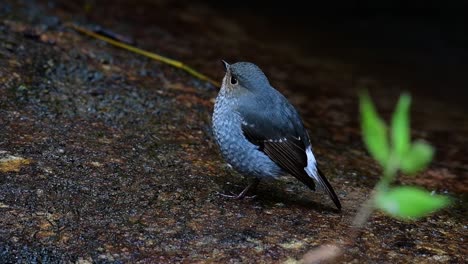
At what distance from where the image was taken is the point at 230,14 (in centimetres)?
1016

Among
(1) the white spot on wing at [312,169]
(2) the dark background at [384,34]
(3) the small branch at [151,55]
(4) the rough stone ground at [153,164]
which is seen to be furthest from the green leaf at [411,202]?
(2) the dark background at [384,34]

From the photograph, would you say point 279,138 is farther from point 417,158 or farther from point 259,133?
point 417,158

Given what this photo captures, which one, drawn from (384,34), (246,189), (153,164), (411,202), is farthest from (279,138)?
(384,34)

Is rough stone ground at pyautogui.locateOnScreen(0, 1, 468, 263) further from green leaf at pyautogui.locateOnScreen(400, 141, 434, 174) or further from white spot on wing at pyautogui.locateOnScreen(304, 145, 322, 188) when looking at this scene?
green leaf at pyautogui.locateOnScreen(400, 141, 434, 174)

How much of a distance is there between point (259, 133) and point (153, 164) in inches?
34.0

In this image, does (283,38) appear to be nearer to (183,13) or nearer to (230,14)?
(230,14)

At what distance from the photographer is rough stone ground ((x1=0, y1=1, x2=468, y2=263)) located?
376cm

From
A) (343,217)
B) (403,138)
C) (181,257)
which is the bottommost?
(181,257)

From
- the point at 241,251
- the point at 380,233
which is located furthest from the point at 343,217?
the point at 241,251

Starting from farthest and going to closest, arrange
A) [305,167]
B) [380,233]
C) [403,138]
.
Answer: [305,167]
[380,233]
[403,138]

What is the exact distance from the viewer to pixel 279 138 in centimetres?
456

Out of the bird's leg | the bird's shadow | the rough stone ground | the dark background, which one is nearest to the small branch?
the rough stone ground

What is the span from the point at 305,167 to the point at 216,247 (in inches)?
42.5

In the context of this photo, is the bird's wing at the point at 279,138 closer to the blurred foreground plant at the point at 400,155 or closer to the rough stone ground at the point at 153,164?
the rough stone ground at the point at 153,164
